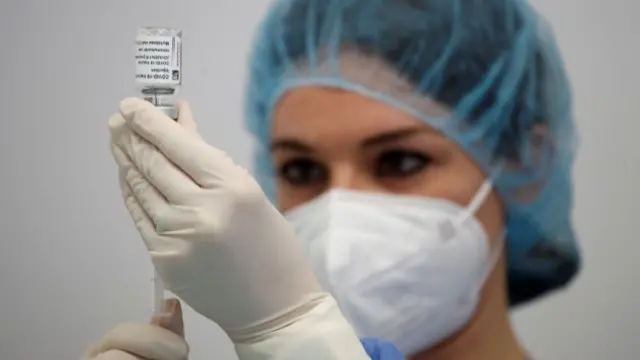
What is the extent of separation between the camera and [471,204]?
1.13 m

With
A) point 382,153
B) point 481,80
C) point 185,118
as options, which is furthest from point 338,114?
point 185,118

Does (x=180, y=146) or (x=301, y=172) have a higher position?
(x=180, y=146)

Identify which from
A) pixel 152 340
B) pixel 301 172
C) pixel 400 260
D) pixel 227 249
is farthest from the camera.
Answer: pixel 301 172

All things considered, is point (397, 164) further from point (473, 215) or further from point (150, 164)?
point (150, 164)

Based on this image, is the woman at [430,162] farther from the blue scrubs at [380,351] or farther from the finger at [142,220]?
the finger at [142,220]

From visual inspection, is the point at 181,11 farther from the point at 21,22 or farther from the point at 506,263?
the point at 506,263

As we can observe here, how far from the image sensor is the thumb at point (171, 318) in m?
0.86

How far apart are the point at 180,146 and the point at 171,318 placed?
242 millimetres

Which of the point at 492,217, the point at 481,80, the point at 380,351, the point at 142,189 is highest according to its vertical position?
the point at 481,80

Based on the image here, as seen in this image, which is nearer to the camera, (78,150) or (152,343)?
(152,343)

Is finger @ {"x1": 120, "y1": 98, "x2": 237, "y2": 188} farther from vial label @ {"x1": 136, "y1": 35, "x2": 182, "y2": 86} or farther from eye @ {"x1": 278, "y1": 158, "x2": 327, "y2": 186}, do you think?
eye @ {"x1": 278, "y1": 158, "x2": 327, "y2": 186}

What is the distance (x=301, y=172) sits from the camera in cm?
122

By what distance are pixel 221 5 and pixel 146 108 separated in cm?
55

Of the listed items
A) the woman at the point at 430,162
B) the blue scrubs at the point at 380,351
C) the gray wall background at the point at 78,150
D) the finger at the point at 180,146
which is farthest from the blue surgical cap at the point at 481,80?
the finger at the point at 180,146
